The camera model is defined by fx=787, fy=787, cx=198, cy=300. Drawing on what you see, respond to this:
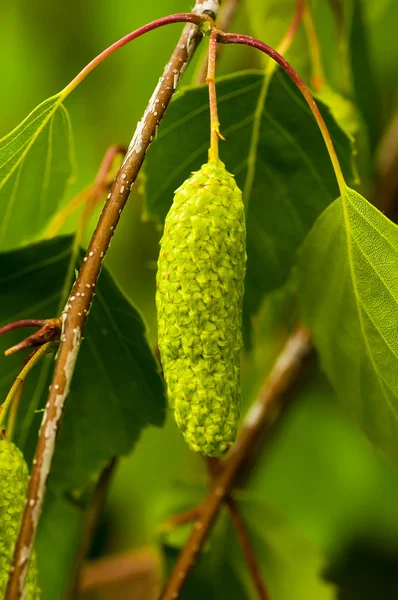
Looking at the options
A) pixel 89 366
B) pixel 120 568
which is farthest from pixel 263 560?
pixel 89 366

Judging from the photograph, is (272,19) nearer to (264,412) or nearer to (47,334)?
(264,412)

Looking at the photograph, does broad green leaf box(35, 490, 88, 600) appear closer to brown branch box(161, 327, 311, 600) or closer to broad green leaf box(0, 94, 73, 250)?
brown branch box(161, 327, 311, 600)

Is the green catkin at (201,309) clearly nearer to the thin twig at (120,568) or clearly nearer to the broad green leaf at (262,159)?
the broad green leaf at (262,159)

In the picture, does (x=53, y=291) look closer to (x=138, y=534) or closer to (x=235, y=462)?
(x=235, y=462)

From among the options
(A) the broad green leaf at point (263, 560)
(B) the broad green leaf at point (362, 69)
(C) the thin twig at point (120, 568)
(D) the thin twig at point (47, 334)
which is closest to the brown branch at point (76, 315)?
(D) the thin twig at point (47, 334)

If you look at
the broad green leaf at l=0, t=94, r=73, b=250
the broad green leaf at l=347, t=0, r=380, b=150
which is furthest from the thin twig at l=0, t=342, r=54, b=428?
the broad green leaf at l=347, t=0, r=380, b=150
